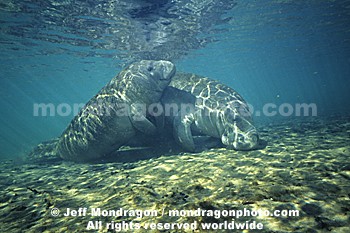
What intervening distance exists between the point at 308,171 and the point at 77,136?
299 inches

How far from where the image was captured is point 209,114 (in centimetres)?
764

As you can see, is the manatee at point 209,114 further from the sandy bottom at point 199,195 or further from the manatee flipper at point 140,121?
the manatee flipper at point 140,121

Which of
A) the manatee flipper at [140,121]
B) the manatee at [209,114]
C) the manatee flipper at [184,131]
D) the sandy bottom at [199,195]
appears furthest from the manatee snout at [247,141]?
the manatee flipper at [140,121]

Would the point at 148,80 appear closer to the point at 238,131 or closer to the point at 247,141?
the point at 238,131

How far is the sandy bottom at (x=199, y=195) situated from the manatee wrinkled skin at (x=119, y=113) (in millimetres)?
1614

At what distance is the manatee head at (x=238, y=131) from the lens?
6.68m

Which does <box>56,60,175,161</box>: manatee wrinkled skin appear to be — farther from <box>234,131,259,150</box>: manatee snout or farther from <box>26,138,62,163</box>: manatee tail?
<box>234,131,259,150</box>: manatee snout

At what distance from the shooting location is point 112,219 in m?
3.07

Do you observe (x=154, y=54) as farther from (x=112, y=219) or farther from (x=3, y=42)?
(x=112, y=219)

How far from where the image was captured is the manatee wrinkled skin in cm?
732

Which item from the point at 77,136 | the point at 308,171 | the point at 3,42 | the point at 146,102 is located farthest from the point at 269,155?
the point at 3,42

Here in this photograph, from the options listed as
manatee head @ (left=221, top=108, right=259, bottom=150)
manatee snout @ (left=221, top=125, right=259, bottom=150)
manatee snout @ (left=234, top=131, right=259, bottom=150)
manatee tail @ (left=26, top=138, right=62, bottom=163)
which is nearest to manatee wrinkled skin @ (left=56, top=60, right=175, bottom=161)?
manatee tail @ (left=26, top=138, right=62, bottom=163)

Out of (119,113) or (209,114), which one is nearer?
(119,113)

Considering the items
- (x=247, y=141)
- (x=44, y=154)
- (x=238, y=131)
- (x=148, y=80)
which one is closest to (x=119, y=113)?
(x=148, y=80)
